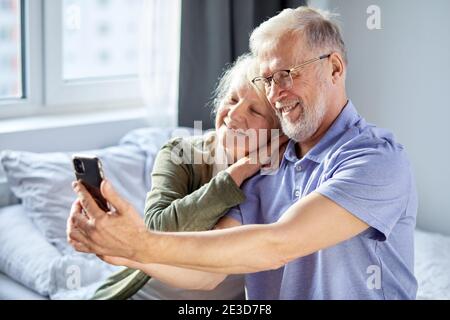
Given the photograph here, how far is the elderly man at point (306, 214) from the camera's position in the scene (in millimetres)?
1130

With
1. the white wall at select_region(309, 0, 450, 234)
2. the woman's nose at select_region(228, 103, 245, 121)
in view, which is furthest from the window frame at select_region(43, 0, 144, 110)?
the woman's nose at select_region(228, 103, 245, 121)

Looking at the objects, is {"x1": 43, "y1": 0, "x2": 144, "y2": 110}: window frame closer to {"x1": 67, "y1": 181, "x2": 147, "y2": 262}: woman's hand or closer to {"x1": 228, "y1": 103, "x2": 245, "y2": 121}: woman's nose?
{"x1": 228, "y1": 103, "x2": 245, "y2": 121}: woman's nose

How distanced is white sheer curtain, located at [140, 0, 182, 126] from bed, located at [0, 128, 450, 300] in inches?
7.4

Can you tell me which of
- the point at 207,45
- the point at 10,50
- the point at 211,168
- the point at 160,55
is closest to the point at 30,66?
the point at 10,50

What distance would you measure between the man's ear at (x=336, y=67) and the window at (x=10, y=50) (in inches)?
61.3

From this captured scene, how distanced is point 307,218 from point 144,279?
1.95 ft

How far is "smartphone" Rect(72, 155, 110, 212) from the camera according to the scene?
1.04 meters

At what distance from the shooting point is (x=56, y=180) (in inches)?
94.0

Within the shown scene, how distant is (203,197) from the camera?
1410 millimetres

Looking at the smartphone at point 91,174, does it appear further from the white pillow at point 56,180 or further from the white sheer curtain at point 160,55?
the white sheer curtain at point 160,55

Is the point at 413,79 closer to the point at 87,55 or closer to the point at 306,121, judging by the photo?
the point at 87,55

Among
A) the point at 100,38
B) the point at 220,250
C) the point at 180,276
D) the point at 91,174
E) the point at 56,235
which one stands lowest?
the point at 56,235

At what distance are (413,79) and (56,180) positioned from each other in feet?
4.30

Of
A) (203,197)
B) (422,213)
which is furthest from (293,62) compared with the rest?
(422,213)
